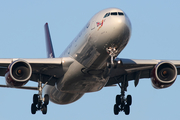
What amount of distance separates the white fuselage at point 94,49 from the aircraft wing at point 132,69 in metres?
1.75

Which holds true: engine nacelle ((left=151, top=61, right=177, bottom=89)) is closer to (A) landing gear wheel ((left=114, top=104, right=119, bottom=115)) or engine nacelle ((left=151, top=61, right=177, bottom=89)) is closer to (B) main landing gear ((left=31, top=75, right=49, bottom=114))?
(A) landing gear wheel ((left=114, top=104, right=119, bottom=115))

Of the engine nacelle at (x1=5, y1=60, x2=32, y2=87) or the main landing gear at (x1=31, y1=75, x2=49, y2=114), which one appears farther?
the main landing gear at (x1=31, y1=75, x2=49, y2=114)

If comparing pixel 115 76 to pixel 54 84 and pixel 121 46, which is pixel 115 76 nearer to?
pixel 54 84

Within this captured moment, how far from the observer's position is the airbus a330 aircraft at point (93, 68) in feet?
93.6

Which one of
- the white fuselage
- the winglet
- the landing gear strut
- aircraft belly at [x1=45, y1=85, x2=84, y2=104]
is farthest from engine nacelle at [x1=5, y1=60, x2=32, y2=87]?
the winglet

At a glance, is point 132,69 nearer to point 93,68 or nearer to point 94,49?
point 93,68

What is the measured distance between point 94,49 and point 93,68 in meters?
2.01

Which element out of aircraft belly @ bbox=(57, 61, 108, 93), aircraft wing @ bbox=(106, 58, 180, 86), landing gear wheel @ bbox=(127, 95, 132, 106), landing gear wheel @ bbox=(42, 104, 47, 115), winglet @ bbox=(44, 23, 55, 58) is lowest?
landing gear wheel @ bbox=(42, 104, 47, 115)

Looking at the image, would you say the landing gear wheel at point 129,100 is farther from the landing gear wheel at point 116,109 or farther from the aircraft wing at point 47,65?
the aircraft wing at point 47,65

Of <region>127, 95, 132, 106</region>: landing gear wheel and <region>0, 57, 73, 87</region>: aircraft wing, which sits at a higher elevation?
<region>0, 57, 73, 87</region>: aircraft wing

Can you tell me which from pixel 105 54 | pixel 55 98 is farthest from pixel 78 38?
pixel 55 98

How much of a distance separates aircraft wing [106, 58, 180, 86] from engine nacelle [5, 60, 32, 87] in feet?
22.2

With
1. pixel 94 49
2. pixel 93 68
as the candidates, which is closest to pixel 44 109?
pixel 93 68

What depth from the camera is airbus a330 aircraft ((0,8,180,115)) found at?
2853 cm
